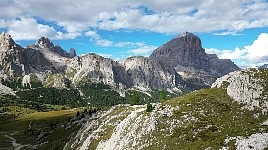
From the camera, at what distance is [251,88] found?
79.4 m

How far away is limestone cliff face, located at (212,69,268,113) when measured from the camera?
75.6m

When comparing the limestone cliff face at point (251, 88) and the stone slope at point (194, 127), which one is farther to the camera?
the limestone cliff face at point (251, 88)

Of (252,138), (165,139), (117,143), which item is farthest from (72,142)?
(252,138)

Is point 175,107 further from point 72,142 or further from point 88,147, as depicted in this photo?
point 72,142

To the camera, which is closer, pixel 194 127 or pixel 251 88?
pixel 194 127

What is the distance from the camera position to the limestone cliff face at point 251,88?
7562 centimetres

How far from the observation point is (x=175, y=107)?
8681cm

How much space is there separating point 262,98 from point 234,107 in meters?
7.13

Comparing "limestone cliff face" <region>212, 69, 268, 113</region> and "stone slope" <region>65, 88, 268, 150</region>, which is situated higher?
"limestone cliff face" <region>212, 69, 268, 113</region>

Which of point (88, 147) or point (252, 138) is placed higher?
point (252, 138)

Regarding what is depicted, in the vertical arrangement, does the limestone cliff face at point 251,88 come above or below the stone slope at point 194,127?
above

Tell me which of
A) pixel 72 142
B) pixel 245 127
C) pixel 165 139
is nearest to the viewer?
pixel 245 127

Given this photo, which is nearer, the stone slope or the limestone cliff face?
the stone slope

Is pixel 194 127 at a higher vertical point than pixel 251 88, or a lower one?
lower
